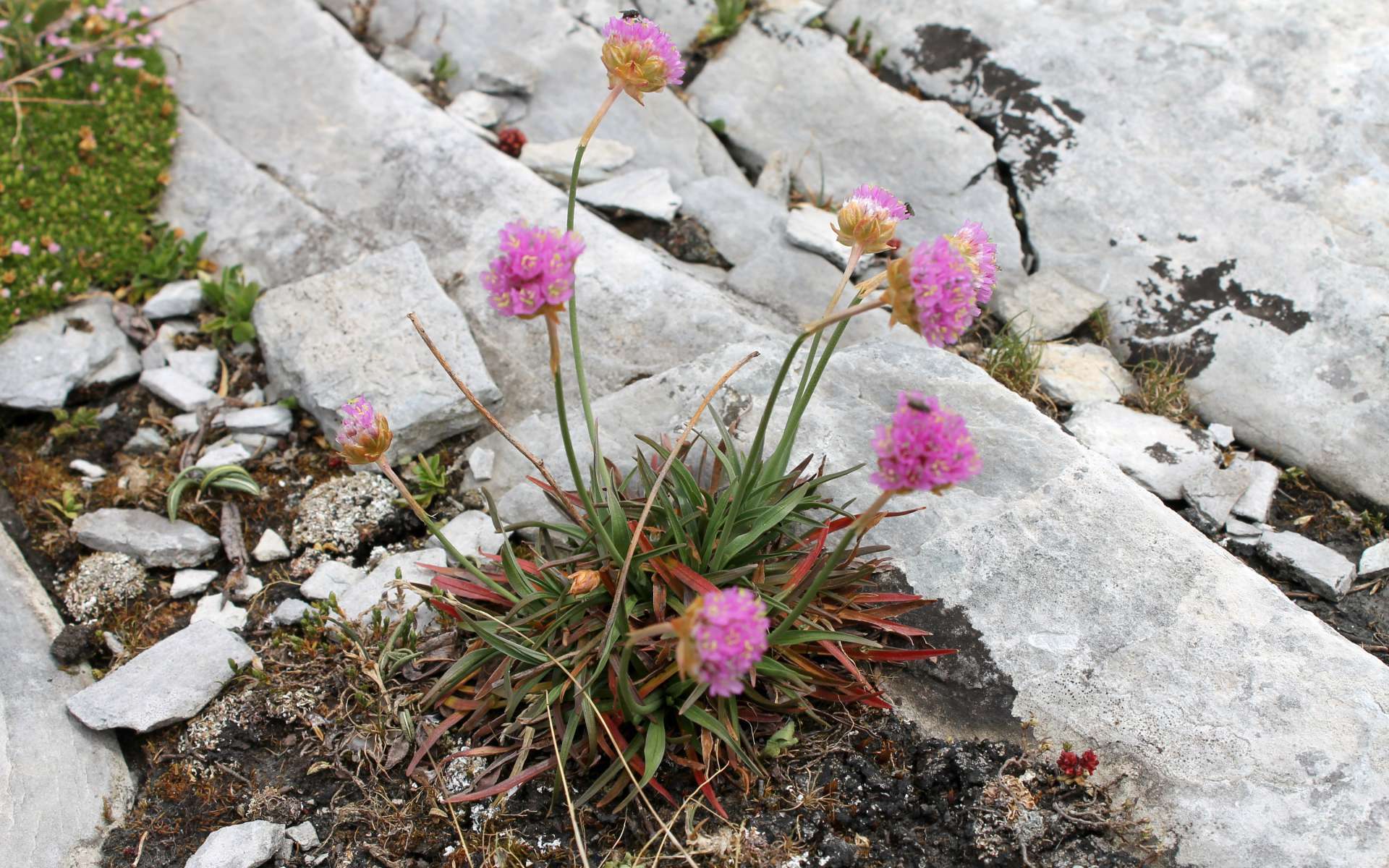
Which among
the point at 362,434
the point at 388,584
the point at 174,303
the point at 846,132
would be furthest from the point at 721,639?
the point at 846,132

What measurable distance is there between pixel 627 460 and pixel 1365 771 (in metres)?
2.35

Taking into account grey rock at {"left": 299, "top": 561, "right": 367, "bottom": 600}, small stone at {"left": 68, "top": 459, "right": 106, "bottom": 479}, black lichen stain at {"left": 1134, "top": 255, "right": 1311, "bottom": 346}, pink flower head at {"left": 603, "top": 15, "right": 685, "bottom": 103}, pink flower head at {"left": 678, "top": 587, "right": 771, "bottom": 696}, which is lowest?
small stone at {"left": 68, "top": 459, "right": 106, "bottom": 479}

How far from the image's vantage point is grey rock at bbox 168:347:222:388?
176 inches

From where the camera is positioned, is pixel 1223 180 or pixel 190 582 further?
pixel 1223 180

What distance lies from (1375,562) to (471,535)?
3.21m

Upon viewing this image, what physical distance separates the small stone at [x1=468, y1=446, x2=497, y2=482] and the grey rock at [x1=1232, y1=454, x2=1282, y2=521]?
2.79 meters

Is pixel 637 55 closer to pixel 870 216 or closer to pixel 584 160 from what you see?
pixel 870 216

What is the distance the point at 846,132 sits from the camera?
5242 mm

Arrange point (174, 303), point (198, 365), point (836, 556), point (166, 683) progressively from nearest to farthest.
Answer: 1. point (836, 556)
2. point (166, 683)
3. point (198, 365)
4. point (174, 303)

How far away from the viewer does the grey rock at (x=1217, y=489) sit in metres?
3.72

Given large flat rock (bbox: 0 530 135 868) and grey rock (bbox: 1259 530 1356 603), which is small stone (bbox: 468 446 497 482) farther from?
grey rock (bbox: 1259 530 1356 603)

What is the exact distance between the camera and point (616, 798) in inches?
112

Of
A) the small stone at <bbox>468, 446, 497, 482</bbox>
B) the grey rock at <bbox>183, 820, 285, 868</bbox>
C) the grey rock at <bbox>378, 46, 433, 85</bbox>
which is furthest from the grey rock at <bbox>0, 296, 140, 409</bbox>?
the grey rock at <bbox>183, 820, 285, 868</bbox>

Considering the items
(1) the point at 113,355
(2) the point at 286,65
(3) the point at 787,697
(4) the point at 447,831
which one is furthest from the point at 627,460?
(2) the point at 286,65
